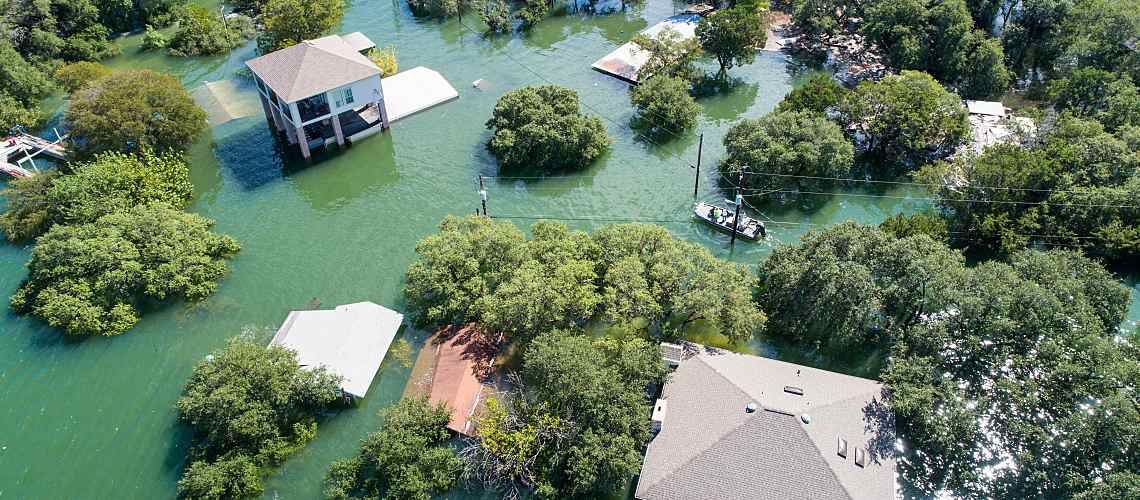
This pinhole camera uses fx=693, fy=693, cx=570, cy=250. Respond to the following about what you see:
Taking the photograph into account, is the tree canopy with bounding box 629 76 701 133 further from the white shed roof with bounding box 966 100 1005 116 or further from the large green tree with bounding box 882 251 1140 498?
the large green tree with bounding box 882 251 1140 498

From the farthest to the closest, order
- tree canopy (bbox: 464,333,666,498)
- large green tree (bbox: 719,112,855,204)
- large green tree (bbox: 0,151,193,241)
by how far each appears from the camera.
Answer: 1. large green tree (bbox: 719,112,855,204)
2. large green tree (bbox: 0,151,193,241)
3. tree canopy (bbox: 464,333,666,498)

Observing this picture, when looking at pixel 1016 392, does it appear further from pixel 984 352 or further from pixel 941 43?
pixel 941 43

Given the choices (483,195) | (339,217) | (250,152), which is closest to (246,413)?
(339,217)

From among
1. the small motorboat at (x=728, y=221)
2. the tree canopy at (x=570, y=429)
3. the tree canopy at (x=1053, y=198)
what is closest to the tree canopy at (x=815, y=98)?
the small motorboat at (x=728, y=221)

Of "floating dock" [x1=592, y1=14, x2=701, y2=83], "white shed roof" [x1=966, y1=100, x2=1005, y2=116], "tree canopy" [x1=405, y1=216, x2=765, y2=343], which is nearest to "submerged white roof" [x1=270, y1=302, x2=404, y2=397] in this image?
"tree canopy" [x1=405, y1=216, x2=765, y2=343]

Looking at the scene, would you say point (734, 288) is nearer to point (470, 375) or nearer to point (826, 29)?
point (470, 375)

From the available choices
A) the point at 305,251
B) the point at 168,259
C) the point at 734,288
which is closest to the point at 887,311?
the point at 734,288

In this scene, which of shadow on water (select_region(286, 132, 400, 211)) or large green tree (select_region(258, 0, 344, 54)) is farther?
large green tree (select_region(258, 0, 344, 54))
